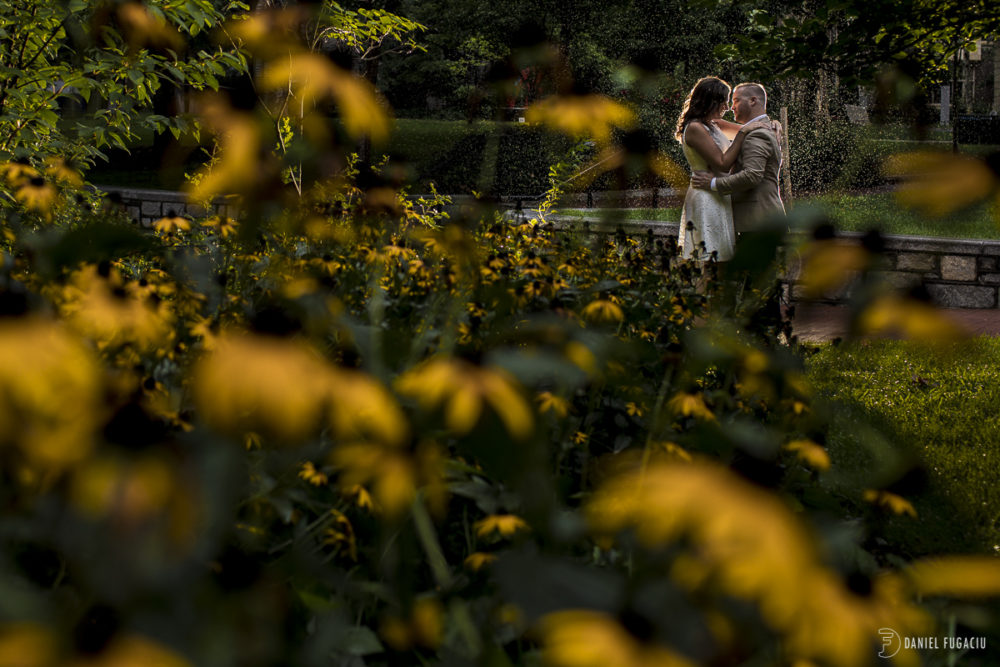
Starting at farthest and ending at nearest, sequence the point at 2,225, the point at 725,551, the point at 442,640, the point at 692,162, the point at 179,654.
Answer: the point at 692,162 → the point at 2,225 → the point at 442,640 → the point at 179,654 → the point at 725,551

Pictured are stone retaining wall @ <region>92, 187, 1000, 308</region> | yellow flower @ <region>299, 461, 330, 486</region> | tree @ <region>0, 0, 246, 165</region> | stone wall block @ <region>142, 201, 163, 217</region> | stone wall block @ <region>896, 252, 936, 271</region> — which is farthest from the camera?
stone wall block @ <region>142, 201, 163, 217</region>

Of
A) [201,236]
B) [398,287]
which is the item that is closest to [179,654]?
[398,287]

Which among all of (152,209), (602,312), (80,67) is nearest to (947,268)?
(602,312)

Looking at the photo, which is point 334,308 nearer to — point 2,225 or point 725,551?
point 725,551

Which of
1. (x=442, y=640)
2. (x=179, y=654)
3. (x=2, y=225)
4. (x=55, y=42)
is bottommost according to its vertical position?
(x=442, y=640)

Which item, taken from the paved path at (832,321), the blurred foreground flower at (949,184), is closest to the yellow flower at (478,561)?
the blurred foreground flower at (949,184)

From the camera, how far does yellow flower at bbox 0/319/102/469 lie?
2.43ft

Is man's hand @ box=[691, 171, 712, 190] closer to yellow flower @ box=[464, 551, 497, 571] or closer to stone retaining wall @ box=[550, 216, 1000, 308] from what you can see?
stone retaining wall @ box=[550, 216, 1000, 308]

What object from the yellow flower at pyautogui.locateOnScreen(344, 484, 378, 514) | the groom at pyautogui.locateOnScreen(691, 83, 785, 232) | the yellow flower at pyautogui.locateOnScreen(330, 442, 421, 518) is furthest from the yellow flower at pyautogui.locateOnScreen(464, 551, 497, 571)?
the groom at pyautogui.locateOnScreen(691, 83, 785, 232)

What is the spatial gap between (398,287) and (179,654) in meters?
2.27

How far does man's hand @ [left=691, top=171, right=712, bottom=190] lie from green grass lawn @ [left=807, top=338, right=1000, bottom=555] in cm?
122

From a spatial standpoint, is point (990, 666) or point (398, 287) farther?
point (398, 287)

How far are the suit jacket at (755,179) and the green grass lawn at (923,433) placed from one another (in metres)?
0.95

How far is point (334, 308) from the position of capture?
1642 mm
